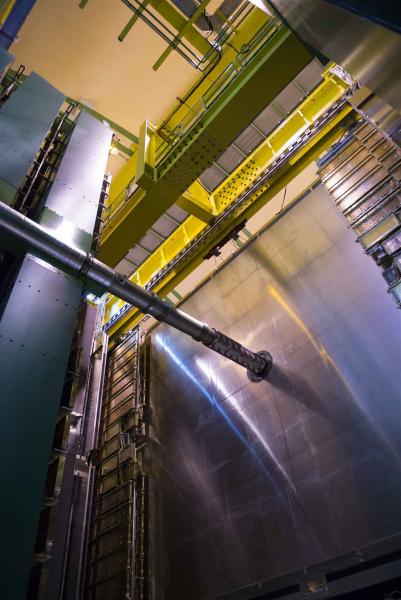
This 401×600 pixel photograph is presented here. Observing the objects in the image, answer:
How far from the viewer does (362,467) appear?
14.9 feet

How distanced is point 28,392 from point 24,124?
4.72m

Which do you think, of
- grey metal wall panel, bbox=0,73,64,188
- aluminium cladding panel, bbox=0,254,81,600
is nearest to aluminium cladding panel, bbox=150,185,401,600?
aluminium cladding panel, bbox=0,254,81,600

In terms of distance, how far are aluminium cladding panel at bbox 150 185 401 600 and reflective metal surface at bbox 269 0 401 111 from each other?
11.3 feet

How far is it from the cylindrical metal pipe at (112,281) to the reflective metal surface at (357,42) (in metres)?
3.19

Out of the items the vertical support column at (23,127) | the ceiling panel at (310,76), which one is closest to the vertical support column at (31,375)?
the vertical support column at (23,127)

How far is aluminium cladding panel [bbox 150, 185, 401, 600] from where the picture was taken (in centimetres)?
457

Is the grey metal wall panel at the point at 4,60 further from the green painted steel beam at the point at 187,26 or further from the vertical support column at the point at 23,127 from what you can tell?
the green painted steel beam at the point at 187,26

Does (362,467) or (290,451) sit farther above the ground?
(290,451)

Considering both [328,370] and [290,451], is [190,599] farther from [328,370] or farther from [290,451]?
[328,370]

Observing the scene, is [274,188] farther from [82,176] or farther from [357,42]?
[357,42]

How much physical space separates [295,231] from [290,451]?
3634mm

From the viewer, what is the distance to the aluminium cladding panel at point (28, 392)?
2.88m

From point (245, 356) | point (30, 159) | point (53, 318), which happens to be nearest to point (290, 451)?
point (245, 356)

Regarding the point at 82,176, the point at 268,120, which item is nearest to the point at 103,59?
the point at 268,120
